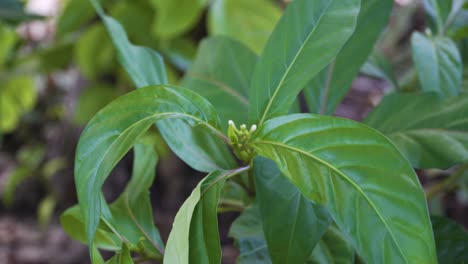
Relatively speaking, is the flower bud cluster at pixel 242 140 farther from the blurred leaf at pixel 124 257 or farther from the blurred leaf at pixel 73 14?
the blurred leaf at pixel 73 14

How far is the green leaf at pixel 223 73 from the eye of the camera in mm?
625

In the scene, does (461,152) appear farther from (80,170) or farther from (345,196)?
(80,170)

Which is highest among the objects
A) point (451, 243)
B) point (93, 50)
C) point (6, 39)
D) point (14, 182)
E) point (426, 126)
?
point (6, 39)

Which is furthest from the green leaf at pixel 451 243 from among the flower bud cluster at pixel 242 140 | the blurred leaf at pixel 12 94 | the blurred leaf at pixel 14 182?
the blurred leaf at pixel 14 182

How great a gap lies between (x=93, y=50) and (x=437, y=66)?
1.21 m

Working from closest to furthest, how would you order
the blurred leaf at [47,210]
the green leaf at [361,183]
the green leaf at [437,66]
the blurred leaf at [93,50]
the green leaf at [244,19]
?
the green leaf at [361,183], the green leaf at [437,66], the green leaf at [244,19], the blurred leaf at [93,50], the blurred leaf at [47,210]

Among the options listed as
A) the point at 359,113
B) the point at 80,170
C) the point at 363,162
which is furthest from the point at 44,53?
the point at 363,162

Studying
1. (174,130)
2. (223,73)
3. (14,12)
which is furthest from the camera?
(14,12)

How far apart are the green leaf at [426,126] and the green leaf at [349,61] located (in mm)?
50

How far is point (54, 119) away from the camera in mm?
2197

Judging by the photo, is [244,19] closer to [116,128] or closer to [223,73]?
[223,73]

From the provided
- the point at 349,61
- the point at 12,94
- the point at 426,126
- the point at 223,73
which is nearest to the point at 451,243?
the point at 426,126

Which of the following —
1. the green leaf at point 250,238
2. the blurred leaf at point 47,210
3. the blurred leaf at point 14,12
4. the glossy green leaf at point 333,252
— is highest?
the blurred leaf at point 14,12

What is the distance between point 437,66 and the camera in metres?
0.56
